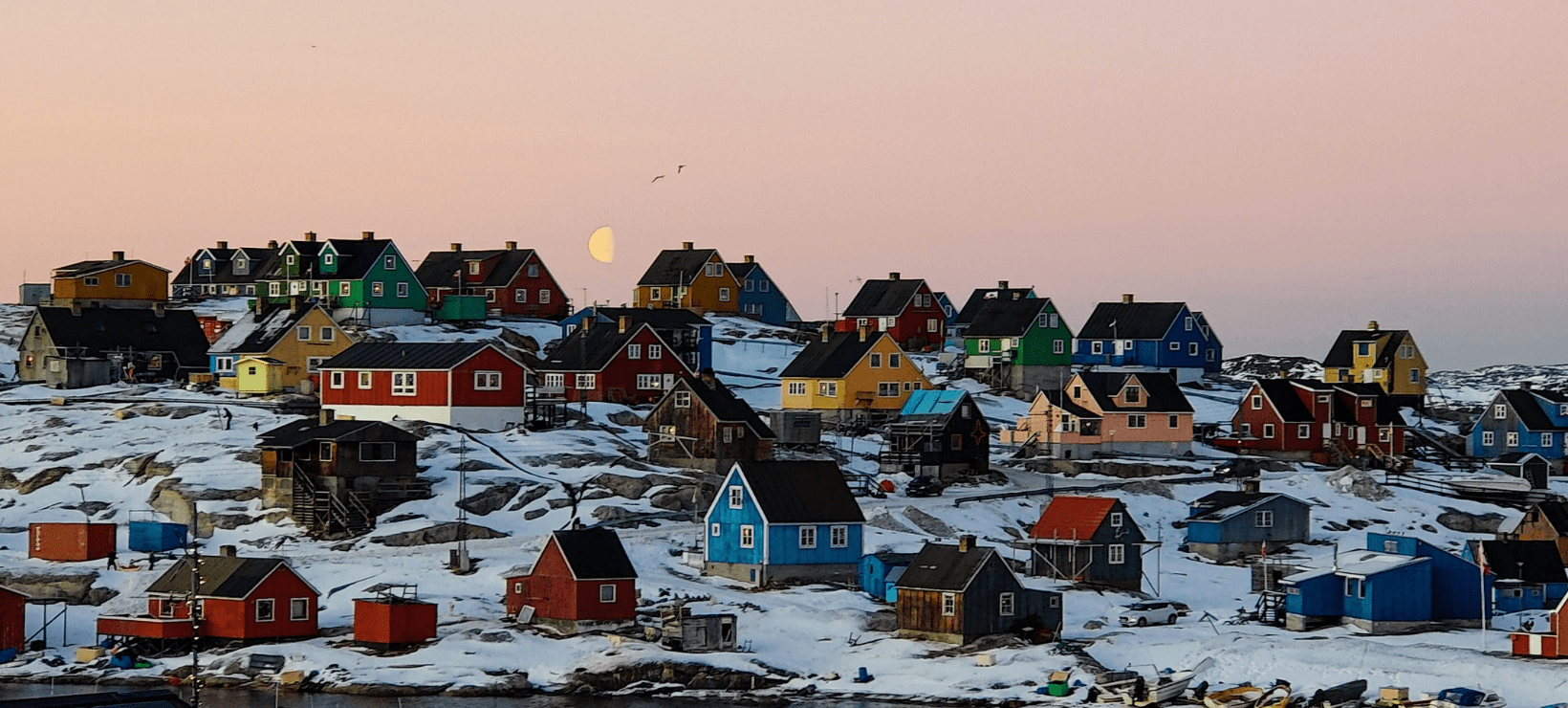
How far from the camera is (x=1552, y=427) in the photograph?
10806cm

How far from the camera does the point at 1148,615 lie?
68.6m

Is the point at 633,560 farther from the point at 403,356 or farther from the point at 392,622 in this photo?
the point at 403,356

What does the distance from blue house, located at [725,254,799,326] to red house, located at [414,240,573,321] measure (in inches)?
469

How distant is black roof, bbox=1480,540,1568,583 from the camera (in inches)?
2891

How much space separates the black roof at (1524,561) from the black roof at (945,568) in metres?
19.3

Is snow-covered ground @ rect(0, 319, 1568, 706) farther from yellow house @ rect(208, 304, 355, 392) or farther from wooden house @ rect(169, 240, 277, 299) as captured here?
wooden house @ rect(169, 240, 277, 299)

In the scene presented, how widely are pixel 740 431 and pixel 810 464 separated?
45.6ft

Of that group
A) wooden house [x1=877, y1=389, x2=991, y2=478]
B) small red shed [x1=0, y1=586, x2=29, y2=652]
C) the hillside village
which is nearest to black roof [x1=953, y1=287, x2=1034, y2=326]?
the hillside village

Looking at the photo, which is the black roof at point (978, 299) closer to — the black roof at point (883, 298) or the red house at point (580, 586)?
the black roof at point (883, 298)

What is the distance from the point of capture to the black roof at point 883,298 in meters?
129

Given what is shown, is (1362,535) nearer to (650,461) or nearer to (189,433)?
(650,461)

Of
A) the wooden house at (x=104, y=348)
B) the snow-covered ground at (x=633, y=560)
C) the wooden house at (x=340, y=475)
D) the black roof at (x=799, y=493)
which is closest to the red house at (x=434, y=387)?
the snow-covered ground at (x=633, y=560)

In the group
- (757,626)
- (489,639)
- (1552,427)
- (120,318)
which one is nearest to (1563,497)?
(1552,427)

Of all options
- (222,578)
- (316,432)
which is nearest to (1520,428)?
(316,432)
